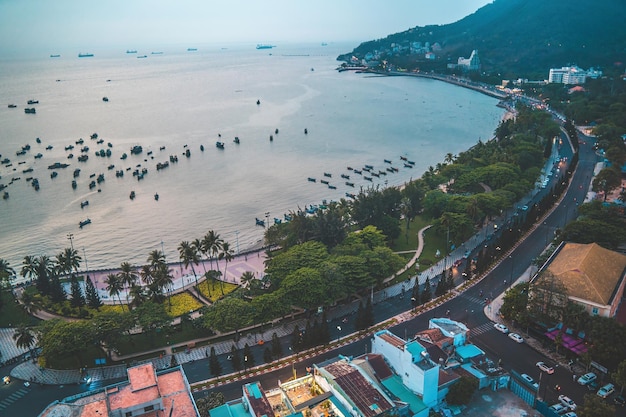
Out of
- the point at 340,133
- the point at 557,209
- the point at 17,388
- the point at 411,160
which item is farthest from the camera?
the point at 340,133

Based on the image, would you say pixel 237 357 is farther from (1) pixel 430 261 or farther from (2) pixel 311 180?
(2) pixel 311 180

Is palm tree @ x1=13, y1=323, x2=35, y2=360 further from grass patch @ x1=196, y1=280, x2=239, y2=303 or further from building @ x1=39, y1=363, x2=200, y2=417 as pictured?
grass patch @ x1=196, y1=280, x2=239, y2=303

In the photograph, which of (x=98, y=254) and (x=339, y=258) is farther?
(x=98, y=254)

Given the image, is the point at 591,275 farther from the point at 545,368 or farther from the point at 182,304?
the point at 182,304

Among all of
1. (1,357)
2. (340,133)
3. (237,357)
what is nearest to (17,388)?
(1,357)

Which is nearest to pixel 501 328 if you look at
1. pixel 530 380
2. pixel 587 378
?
pixel 530 380

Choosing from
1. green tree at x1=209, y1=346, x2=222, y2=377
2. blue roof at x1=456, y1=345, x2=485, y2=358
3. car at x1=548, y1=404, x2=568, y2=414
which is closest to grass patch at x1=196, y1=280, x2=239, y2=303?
green tree at x1=209, y1=346, x2=222, y2=377

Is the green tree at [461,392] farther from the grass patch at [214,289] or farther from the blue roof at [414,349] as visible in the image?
the grass patch at [214,289]
